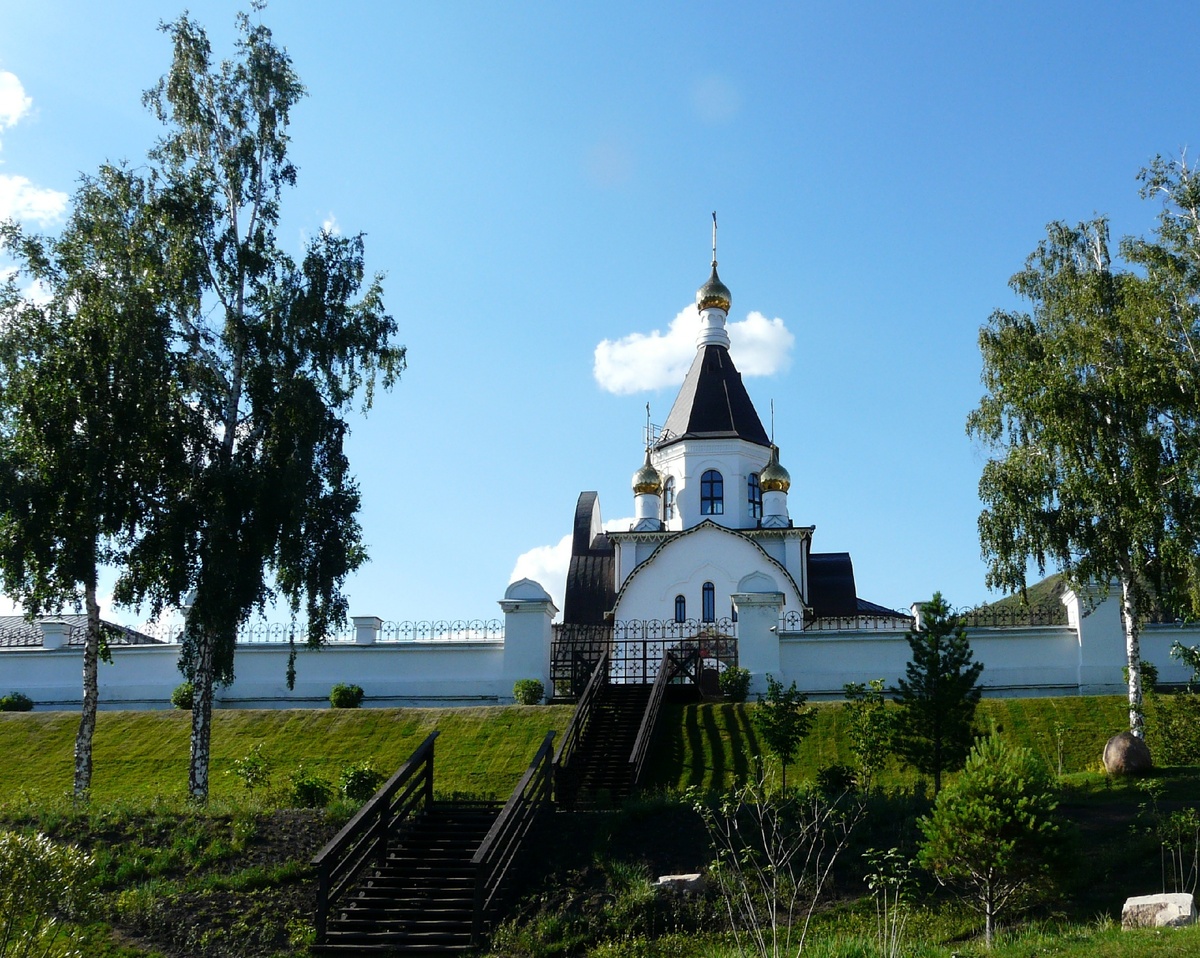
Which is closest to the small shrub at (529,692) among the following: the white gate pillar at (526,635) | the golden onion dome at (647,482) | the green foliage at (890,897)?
the white gate pillar at (526,635)

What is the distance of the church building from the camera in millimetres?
31047

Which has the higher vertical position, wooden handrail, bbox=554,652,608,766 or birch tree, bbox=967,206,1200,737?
birch tree, bbox=967,206,1200,737

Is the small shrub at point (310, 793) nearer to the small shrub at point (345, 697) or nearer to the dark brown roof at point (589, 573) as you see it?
the small shrub at point (345, 697)

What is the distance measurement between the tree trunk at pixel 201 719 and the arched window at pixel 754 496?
68.4 ft

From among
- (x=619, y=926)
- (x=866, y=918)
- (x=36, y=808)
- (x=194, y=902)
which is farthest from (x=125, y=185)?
(x=866, y=918)

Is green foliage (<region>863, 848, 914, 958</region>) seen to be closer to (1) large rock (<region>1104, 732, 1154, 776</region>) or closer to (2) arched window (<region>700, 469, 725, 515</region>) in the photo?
(1) large rock (<region>1104, 732, 1154, 776</region>)

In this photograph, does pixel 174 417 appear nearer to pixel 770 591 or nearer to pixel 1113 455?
pixel 770 591

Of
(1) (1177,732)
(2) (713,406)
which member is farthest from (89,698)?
(2) (713,406)

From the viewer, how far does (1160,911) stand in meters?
9.44

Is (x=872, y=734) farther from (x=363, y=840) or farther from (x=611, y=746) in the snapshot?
(x=363, y=840)

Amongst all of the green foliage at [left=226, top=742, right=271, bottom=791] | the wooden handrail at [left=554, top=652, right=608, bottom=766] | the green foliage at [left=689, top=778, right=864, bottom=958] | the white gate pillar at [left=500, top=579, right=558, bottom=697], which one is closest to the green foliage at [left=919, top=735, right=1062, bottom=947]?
the green foliage at [left=689, top=778, right=864, bottom=958]

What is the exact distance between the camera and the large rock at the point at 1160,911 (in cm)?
929

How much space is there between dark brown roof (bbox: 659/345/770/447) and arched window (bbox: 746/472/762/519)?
1207mm

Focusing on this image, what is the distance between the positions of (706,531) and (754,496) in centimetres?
387
